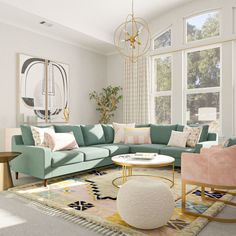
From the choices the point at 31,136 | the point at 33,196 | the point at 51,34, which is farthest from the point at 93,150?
the point at 51,34

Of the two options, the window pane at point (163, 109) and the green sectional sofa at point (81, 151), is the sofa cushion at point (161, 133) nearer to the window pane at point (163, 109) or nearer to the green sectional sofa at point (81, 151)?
the green sectional sofa at point (81, 151)

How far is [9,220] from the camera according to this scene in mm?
2291

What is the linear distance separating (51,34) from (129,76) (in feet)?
7.54

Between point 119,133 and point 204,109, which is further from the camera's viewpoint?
point 204,109

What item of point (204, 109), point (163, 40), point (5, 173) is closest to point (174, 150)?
point (204, 109)

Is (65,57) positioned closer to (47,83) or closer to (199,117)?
(47,83)

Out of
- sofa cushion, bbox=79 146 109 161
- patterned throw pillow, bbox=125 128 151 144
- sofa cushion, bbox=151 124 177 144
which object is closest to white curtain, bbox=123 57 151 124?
sofa cushion, bbox=151 124 177 144

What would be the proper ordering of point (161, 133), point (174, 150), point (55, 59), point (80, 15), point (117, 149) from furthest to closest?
1. point (55, 59)
2. point (80, 15)
3. point (161, 133)
4. point (117, 149)
5. point (174, 150)

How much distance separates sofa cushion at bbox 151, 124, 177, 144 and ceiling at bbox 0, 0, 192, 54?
2.77 metres

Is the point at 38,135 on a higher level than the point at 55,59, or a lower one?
lower

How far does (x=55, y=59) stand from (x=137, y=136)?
279cm

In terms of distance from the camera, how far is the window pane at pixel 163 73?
249 inches

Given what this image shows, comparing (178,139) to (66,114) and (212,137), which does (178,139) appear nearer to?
(212,137)

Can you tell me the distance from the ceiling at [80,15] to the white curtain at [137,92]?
0.95 meters
